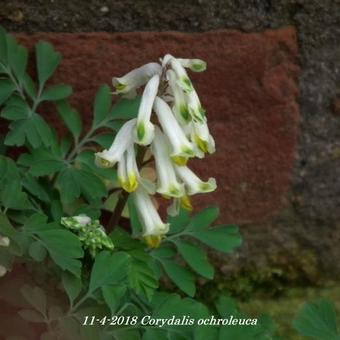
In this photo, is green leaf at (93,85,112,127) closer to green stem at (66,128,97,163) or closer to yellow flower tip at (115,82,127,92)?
green stem at (66,128,97,163)

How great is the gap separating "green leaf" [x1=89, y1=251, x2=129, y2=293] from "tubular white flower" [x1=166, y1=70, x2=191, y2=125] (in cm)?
24

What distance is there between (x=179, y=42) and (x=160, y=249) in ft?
1.36

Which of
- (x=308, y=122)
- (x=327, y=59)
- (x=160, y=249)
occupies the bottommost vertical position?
(x=160, y=249)

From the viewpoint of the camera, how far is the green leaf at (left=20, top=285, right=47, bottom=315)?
1426 millimetres

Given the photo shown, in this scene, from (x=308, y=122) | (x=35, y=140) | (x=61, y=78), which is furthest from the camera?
(x=308, y=122)

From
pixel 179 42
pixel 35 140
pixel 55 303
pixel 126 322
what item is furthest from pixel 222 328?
pixel 179 42

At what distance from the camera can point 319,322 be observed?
1599 mm

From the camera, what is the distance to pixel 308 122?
1885 millimetres

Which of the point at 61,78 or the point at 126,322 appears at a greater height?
the point at 61,78

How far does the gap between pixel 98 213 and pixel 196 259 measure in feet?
0.68

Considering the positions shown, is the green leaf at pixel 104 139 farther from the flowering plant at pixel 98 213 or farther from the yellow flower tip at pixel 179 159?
the yellow flower tip at pixel 179 159

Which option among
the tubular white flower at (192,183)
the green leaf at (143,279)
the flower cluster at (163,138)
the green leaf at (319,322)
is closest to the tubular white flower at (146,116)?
the flower cluster at (163,138)

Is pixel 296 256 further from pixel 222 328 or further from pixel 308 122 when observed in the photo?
pixel 222 328

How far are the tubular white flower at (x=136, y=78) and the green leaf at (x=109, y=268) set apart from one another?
11.0 inches
